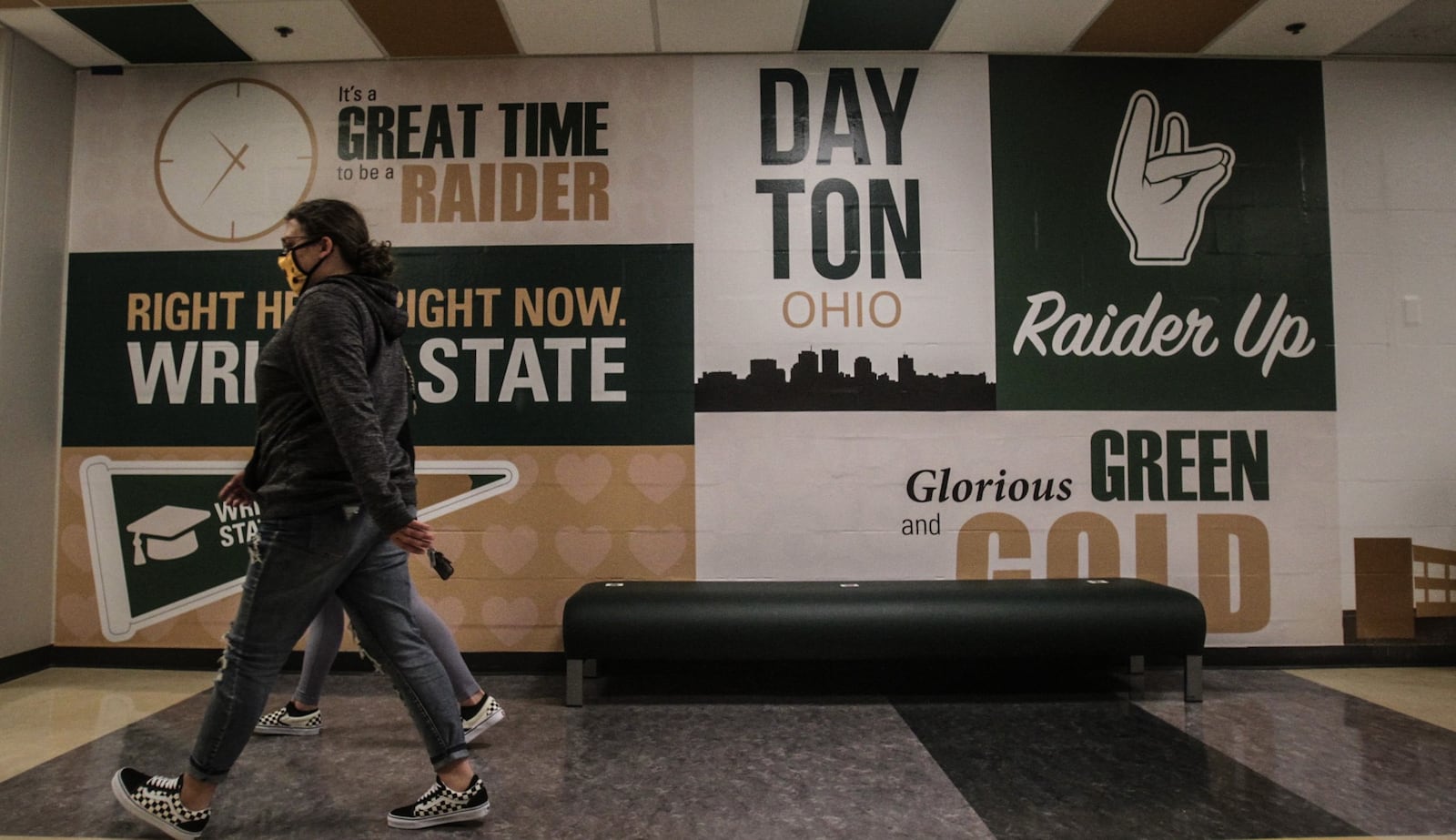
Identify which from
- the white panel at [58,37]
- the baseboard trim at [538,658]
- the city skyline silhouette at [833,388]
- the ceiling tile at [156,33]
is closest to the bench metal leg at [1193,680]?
the baseboard trim at [538,658]

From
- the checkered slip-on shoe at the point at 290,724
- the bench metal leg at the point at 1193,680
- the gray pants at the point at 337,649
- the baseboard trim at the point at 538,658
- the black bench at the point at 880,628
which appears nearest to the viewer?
the gray pants at the point at 337,649

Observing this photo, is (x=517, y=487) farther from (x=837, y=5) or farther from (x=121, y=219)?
(x=837, y=5)

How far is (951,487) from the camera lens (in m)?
3.23

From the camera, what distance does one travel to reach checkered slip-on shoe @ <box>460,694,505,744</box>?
2385 millimetres

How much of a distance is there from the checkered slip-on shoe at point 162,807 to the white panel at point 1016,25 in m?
3.52

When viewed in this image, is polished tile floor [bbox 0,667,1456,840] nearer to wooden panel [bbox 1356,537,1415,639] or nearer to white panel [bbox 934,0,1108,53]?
wooden panel [bbox 1356,537,1415,639]

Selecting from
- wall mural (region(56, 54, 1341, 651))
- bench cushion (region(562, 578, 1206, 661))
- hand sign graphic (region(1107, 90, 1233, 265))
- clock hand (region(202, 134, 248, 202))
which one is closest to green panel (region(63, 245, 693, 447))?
wall mural (region(56, 54, 1341, 651))

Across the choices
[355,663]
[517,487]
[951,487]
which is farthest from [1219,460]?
[355,663]

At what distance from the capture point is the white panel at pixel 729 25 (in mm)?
2959

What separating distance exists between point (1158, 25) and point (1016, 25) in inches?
23.0

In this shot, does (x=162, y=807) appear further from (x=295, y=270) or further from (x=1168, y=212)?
(x=1168, y=212)

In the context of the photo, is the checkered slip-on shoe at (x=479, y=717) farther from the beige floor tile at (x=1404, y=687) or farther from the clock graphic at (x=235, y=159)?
the beige floor tile at (x=1404, y=687)

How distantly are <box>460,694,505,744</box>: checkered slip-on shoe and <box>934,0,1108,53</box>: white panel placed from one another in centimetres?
308

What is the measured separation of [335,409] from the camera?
162 cm
